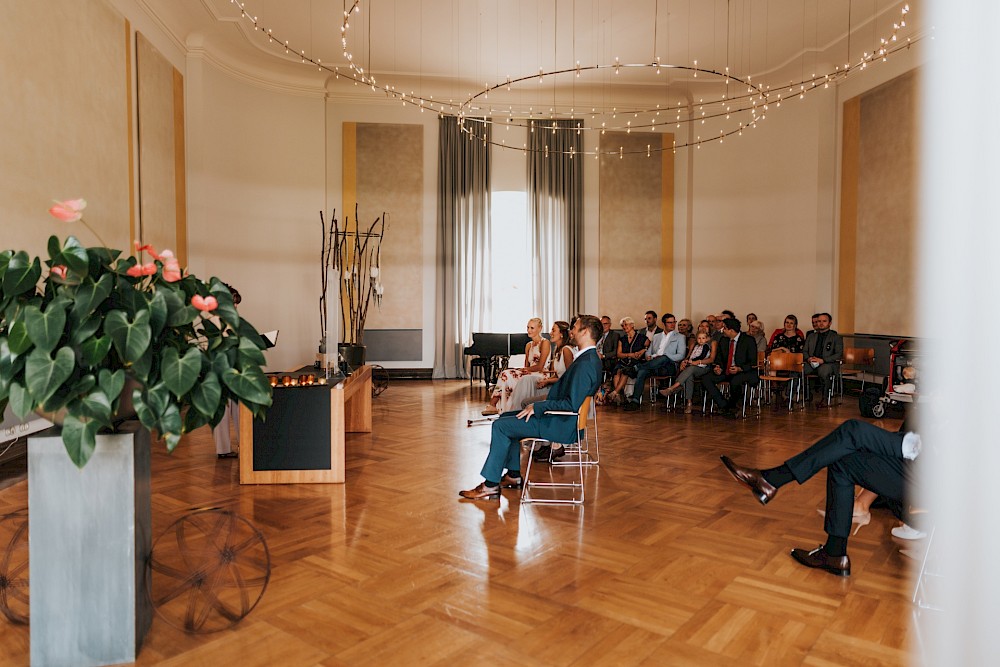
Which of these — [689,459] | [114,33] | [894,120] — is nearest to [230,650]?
[689,459]

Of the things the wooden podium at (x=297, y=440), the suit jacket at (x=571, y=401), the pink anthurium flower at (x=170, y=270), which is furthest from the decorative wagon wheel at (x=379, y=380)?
the pink anthurium flower at (x=170, y=270)

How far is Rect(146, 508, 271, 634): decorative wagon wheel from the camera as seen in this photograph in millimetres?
2873

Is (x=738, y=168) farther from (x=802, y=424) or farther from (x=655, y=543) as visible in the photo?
(x=655, y=543)

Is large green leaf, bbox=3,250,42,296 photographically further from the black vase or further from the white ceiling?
the white ceiling

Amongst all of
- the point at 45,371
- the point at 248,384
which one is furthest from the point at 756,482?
the point at 45,371

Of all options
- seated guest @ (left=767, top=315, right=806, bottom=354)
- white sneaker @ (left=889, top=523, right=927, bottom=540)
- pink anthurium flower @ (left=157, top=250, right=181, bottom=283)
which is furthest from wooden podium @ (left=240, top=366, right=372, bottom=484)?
seated guest @ (left=767, top=315, right=806, bottom=354)

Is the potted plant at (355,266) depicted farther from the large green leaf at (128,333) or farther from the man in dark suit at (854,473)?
the large green leaf at (128,333)

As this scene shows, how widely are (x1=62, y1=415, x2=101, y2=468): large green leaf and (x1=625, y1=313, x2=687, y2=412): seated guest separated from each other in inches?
293

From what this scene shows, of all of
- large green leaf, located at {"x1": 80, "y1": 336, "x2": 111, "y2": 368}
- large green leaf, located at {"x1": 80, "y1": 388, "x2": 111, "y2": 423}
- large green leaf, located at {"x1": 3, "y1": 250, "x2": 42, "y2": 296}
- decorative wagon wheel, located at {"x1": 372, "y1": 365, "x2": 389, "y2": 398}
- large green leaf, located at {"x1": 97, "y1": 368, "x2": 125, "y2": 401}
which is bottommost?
decorative wagon wheel, located at {"x1": 372, "y1": 365, "x2": 389, "y2": 398}

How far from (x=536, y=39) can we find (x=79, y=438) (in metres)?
9.76

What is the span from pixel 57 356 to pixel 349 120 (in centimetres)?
1122

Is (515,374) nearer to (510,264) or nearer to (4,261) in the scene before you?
(4,261)

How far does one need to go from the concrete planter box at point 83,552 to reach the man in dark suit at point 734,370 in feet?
24.2

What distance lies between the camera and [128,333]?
7.53 feet
